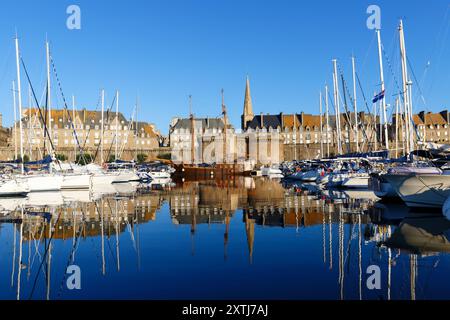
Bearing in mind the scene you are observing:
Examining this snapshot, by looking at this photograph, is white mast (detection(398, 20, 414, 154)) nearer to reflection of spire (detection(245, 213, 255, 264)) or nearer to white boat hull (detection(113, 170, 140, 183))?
reflection of spire (detection(245, 213, 255, 264))

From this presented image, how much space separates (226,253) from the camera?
40.2 feet

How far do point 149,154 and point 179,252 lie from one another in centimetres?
10662

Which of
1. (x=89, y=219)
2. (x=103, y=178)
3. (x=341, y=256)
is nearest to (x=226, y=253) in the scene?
(x=341, y=256)

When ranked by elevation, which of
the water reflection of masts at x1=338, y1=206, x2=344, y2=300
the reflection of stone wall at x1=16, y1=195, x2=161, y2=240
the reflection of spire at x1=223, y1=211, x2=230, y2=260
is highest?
the reflection of stone wall at x1=16, y1=195, x2=161, y2=240

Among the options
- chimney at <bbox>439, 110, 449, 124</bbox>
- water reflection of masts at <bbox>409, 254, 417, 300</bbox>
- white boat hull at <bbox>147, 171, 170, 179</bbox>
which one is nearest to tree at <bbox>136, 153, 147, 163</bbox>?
white boat hull at <bbox>147, 171, 170, 179</bbox>

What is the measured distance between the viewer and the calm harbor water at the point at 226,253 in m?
8.84

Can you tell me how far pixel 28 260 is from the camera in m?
11.6

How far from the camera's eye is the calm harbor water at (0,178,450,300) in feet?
29.0

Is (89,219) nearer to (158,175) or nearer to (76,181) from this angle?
(76,181)

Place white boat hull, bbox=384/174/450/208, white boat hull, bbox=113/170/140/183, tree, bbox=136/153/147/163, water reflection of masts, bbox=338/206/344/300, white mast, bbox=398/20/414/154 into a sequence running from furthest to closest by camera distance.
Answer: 1. tree, bbox=136/153/147/163
2. white boat hull, bbox=113/170/140/183
3. white mast, bbox=398/20/414/154
4. white boat hull, bbox=384/174/450/208
5. water reflection of masts, bbox=338/206/344/300

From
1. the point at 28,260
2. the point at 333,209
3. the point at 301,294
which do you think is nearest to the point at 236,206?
the point at 333,209

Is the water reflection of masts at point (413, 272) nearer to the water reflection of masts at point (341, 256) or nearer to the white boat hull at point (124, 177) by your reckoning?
the water reflection of masts at point (341, 256)

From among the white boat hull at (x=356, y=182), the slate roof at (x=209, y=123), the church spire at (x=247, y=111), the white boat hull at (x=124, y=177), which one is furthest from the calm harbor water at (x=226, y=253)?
the church spire at (x=247, y=111)
